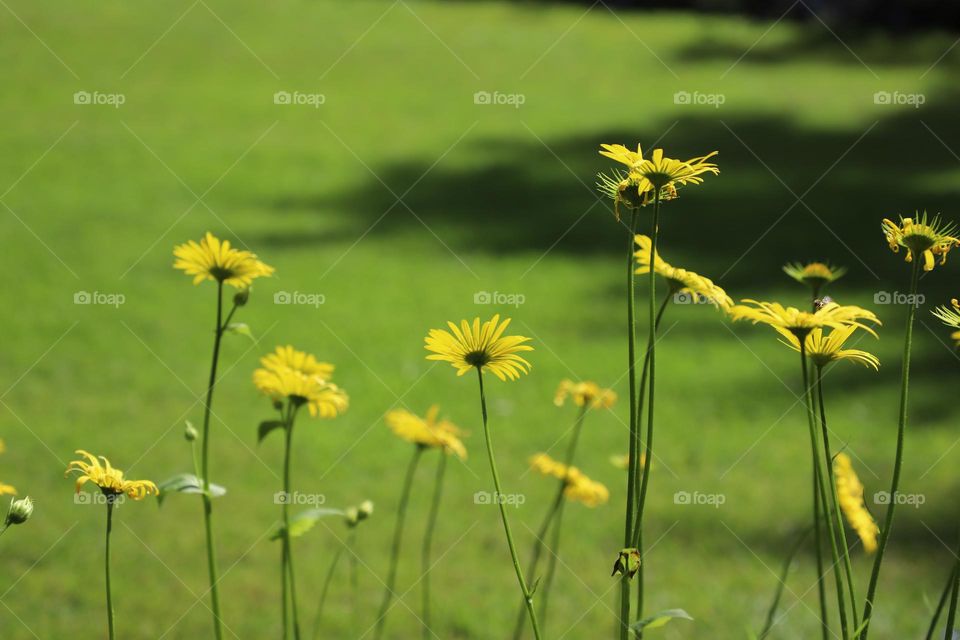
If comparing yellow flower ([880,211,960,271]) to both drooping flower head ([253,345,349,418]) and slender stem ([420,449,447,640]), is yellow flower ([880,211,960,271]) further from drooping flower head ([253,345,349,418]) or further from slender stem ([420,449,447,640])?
slender stem ([420,449,447,640])

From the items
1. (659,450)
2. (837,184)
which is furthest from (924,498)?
(837,184)

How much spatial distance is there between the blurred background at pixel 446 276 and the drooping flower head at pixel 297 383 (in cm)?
102

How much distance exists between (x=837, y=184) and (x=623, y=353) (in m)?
4.51

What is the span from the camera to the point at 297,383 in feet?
5.21

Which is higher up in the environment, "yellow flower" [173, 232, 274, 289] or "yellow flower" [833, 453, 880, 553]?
"yellow flower" [173, 232, 274, 289]

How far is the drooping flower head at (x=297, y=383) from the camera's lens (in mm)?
1586

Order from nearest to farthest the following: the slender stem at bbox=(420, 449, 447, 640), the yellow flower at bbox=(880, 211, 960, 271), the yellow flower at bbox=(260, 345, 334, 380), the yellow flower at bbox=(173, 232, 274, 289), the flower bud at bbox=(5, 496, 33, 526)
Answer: the yellow flower at bbox=(880, 211, 960, 271) < the flower bud at bbox=(5, 496, 33, 526) < the yellow flower at bbox=(173, 232, 274, 289) < the yellow flower at bbox=(260, 345, 334, 380) < the slender stem at bbox=(420, 449, 447, 640)

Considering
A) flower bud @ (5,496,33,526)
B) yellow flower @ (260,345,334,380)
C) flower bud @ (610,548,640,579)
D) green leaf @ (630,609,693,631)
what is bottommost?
green leaf @ (630,609,693,631)

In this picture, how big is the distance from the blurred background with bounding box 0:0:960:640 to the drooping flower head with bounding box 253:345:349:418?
40.2 inches

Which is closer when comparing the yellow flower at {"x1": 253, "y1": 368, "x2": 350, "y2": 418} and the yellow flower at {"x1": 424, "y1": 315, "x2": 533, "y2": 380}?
the yellow flower at {"x1": 424, "y1": 315, "x2": 533, "y2": 380}

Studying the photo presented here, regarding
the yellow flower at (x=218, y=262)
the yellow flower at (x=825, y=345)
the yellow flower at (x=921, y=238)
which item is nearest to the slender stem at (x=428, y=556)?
the yellow flower at (x=218, y=262)

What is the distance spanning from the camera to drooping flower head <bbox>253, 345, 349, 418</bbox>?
5.20ft

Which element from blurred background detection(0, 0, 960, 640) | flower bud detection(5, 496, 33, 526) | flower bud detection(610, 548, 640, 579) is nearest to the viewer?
flower bud detection(610, 548, 640, 579)

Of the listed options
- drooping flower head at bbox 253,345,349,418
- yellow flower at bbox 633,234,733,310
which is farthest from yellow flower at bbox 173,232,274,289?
yellow flower at bbox 633,234,733,310
